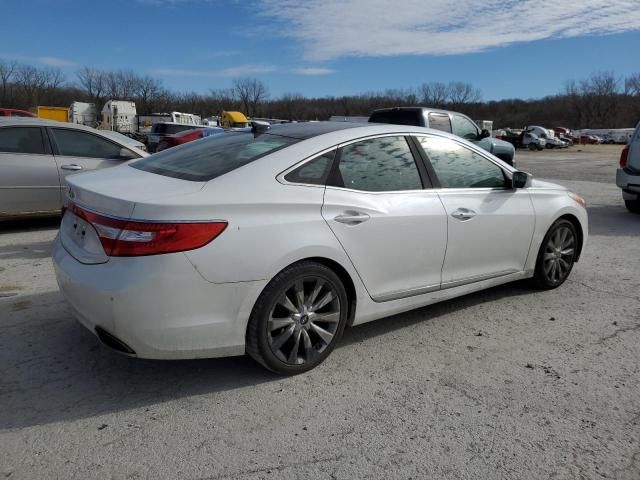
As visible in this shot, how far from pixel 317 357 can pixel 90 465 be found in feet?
4.52

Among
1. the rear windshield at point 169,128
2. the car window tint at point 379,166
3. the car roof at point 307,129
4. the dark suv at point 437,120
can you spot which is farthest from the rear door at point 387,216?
the rear windshield at point 169,128

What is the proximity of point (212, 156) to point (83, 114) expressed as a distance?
174 feet

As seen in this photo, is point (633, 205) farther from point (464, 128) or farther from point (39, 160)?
point (39, 160)

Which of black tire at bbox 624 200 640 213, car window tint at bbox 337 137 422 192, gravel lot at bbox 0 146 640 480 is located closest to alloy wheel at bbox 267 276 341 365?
gravel lot at bbox 0 146 640 480

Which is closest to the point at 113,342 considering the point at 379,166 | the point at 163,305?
the point at 163,305

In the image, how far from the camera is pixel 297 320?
307 cm

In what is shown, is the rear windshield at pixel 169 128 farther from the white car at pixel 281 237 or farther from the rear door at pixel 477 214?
the rear door at pixel 477 214

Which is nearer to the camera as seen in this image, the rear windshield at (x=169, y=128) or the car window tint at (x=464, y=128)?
the car window tint at (x=464, y=128)

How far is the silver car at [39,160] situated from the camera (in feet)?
21.9

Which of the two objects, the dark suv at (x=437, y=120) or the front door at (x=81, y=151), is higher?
the dark suv at (x=437, y=120)

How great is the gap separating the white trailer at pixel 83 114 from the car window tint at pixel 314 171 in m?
51.1

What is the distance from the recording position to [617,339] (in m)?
3.78

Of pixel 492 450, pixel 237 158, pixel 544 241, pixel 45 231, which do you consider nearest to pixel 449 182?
pixel 544 241

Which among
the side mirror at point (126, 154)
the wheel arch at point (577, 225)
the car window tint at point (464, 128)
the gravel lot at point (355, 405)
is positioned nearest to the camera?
the gravel lot at point (355, 405)
